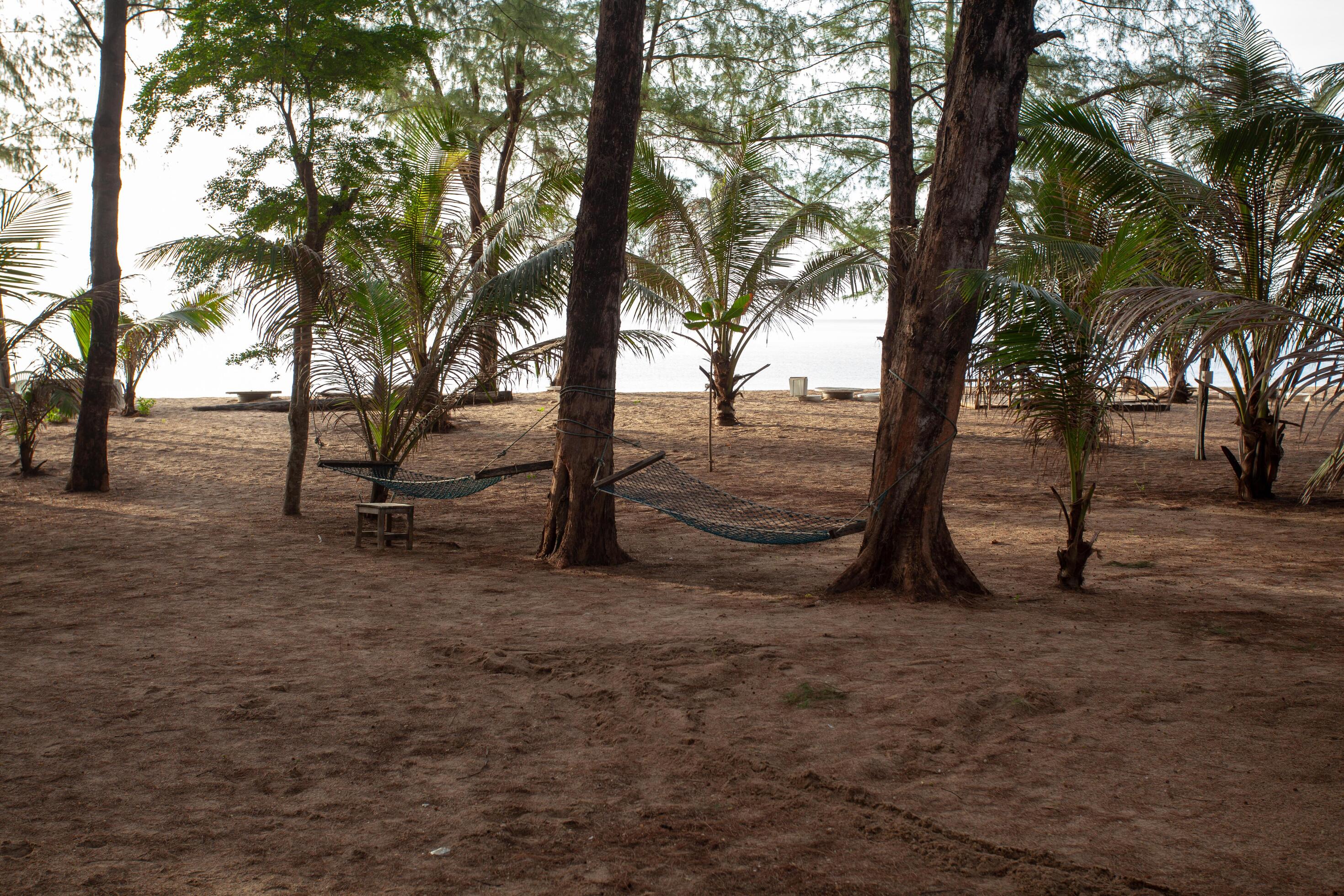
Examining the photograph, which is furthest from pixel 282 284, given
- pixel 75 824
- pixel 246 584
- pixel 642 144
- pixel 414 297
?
pixel 75 824

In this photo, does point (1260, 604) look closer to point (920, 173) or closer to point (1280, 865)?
point (1280, 865)

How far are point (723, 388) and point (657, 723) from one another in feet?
32.9

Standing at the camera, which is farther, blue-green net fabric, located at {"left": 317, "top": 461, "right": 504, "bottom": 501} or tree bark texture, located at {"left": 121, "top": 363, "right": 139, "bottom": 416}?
tree bark texture, located at {"left": 121, "top": 363, "right": 139, "bottom": 416}

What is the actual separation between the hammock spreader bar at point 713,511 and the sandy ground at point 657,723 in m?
0.41

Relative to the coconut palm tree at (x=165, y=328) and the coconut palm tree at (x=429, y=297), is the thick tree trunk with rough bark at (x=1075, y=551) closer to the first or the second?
the coconut palm tree at (x=429, y=297)

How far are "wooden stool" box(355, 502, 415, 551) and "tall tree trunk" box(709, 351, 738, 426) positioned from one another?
21.6 ft

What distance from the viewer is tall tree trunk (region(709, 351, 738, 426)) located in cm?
1288

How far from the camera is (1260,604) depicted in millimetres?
5086

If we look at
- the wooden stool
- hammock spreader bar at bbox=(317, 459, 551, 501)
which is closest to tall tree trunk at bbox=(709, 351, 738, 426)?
hammock spreader bar at bbox=(317, 459, 551, 501)

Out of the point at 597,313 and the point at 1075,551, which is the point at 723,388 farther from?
the point at 1075,551

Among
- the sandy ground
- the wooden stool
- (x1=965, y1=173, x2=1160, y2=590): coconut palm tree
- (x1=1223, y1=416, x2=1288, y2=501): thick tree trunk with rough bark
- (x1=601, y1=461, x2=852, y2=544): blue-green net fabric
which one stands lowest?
the sandy ground

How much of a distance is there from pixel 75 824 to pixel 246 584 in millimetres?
3111

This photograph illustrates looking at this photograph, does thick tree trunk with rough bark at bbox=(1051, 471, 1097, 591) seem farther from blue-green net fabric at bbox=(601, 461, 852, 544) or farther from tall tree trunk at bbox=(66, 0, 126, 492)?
tall tree trunk at bbox=(66, 0, 126, 492)

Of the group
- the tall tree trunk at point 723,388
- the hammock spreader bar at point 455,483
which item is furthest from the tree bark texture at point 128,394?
the hammock spreader bar at point 455,483
